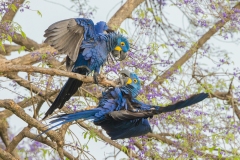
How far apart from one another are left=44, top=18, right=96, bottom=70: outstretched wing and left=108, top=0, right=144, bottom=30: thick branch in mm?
1334

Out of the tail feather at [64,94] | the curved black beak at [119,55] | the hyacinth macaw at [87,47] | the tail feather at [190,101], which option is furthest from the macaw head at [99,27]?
the tail feather at [190,101]

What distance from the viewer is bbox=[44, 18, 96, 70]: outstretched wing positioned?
122 inches

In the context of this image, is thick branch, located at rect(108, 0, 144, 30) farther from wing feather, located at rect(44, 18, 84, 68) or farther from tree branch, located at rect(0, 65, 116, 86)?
tree branch, located at rect(0, 65, 116, 86)

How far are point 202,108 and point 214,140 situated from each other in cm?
29

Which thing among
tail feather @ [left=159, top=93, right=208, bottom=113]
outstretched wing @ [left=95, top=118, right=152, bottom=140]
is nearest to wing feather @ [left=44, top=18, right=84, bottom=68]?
outstretched wing @ [left=95, top=118, right=152, bottom=140]

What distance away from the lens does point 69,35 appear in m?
3.19

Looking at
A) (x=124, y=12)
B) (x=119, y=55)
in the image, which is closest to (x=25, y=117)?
(x=119, y=55)

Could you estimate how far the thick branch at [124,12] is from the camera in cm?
473

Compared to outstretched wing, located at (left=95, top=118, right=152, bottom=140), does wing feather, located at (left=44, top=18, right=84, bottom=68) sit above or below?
above

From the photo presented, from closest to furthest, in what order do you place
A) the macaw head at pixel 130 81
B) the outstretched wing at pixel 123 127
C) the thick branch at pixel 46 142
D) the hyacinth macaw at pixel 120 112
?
the hyacinth macaw at pixel 120 112 → the outstretched wing at pixel 123 127 → the macaw head at pixel 130 81 → the thick branch at pixel 46 142

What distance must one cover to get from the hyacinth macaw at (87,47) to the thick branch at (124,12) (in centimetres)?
122

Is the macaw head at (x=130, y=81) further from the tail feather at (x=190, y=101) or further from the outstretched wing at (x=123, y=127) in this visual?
the tail feather at (x=190, y=101)

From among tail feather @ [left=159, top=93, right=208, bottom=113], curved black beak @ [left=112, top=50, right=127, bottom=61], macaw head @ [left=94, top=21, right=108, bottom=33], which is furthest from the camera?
macaw head @ [left=94, top=21, right=108, bottom=33]

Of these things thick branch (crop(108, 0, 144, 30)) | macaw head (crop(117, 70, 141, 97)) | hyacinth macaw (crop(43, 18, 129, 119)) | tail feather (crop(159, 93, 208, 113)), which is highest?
thick branch (crop(108, 0, 144, 30))
